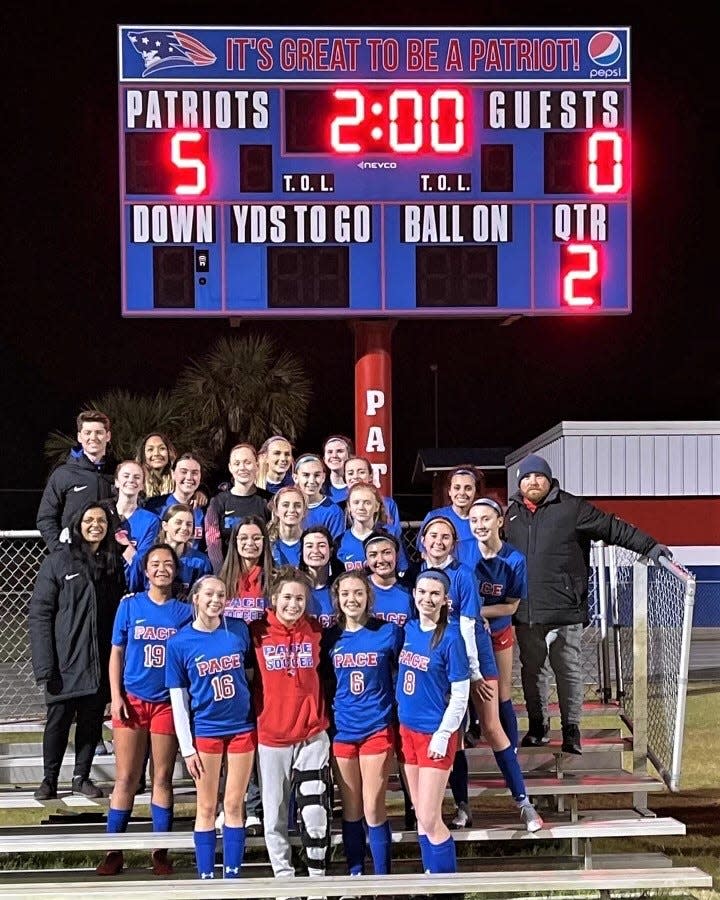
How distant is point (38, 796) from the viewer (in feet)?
23.4

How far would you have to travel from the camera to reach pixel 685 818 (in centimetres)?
878

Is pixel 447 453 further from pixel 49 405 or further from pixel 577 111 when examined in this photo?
pixel 577 111

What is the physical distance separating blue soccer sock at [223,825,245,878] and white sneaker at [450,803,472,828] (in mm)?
1130

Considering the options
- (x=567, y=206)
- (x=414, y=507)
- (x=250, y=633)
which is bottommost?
(x=414, y=507)

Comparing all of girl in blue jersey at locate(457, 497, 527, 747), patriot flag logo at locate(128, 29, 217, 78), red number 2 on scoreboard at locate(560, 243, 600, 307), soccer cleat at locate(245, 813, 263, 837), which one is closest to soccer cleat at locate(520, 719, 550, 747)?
girl in blue jersey at locate(457, 497, 527, 747)

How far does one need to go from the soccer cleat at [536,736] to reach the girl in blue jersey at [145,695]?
2069mm

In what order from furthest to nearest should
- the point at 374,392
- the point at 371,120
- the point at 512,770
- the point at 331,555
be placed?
the point at 374,392 → the point at 371,120 → the point at 331,555 → the point at 512,770

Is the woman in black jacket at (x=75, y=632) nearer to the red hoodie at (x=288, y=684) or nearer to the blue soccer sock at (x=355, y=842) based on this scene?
the red hoodie at (x=288, y=684)

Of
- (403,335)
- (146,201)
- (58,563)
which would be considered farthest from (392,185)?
(403,335)

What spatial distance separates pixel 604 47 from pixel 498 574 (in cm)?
647

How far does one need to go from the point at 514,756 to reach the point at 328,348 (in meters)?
49.3

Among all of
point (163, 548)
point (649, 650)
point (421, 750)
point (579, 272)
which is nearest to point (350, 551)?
point (163, 548)

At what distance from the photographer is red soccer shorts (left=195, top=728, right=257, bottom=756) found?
6289 millimetres

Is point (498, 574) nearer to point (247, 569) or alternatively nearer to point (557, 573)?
point (557, 573)
